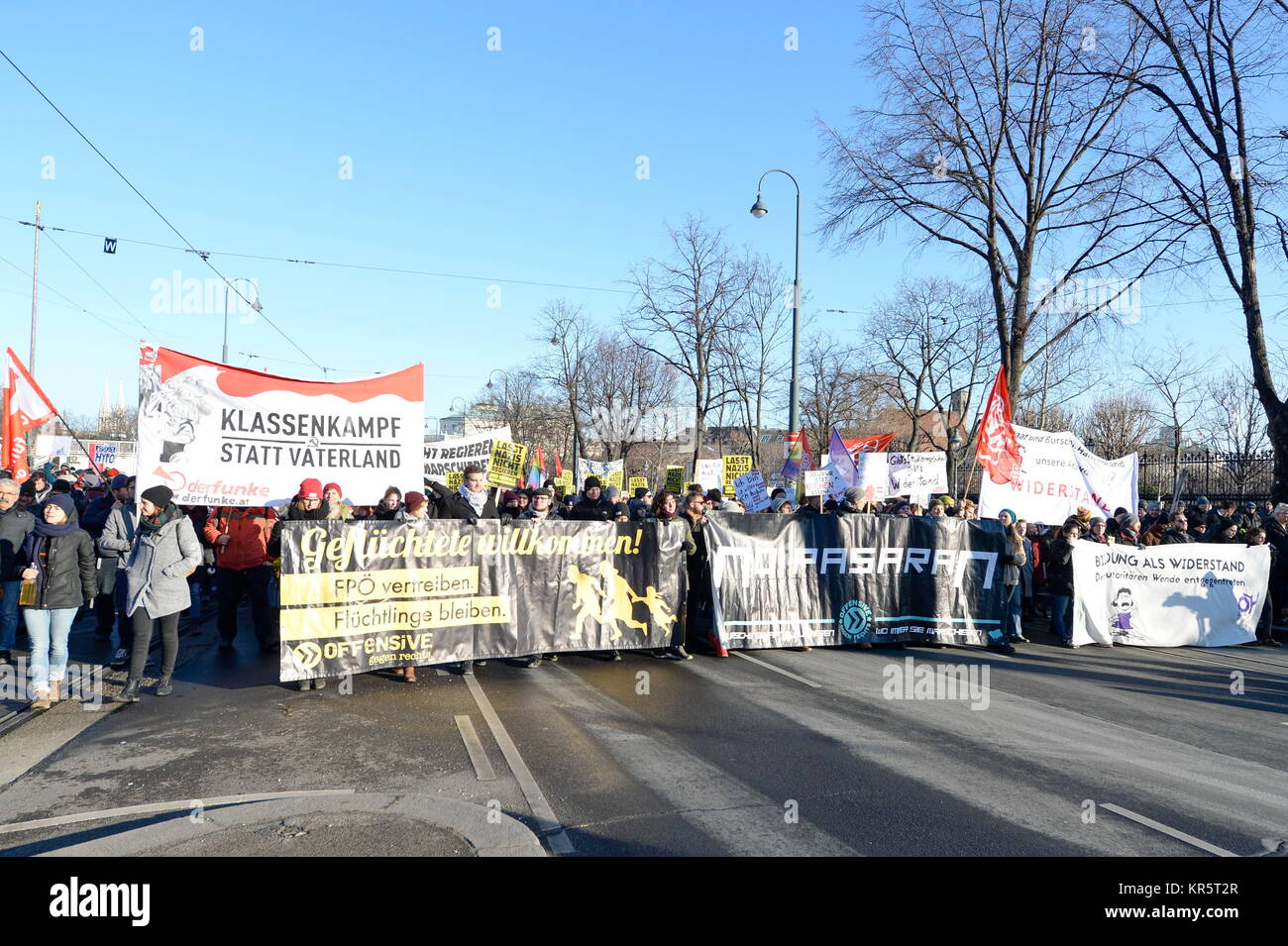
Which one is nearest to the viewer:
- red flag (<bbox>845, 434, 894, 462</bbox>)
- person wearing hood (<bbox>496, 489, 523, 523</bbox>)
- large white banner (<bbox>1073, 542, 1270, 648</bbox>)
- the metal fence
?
person wearing hood (<bbox>496, 489, 523, 523</bbox>)

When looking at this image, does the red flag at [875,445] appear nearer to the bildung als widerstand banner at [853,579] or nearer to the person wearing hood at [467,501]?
the bildung als widerstand banner at [853,579]

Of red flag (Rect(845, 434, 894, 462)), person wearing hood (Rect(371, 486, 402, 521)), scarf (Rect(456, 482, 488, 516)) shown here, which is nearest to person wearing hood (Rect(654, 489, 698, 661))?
scarf (Rect(456, 482, 488, 516))

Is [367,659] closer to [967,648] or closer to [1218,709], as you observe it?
[967,648]

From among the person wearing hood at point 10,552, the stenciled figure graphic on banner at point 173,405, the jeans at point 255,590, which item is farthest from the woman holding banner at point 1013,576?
the person wearing hood at point 10,552

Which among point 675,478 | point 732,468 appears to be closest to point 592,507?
point 675,478

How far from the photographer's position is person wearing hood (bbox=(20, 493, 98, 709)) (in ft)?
22.1

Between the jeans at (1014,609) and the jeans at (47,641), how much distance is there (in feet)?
33.6

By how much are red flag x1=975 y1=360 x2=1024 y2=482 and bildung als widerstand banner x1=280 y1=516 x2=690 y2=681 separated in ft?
17.4

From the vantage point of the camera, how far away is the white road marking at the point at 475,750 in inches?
204

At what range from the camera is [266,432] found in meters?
8.45

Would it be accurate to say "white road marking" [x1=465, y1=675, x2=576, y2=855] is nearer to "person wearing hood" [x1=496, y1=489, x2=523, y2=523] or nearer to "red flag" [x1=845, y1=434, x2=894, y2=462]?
"person wearing hood" [x1=496, y1=489, x2=523, y2=523]

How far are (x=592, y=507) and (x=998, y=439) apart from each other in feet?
19.8

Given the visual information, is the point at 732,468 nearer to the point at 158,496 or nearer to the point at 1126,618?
the point at 1126,618

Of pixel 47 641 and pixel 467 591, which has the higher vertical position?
pixel 467 591
